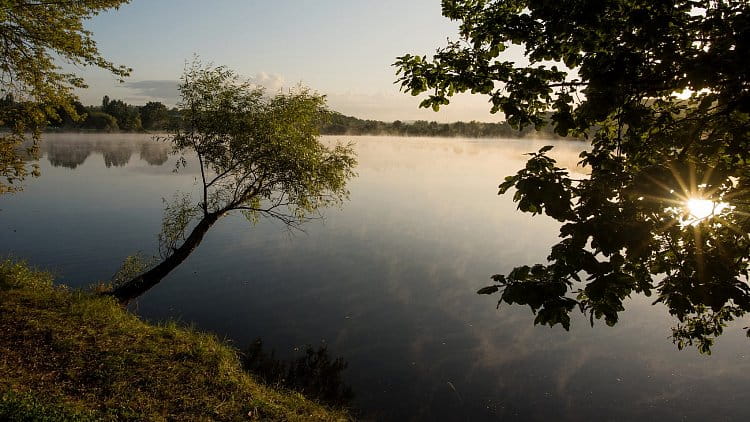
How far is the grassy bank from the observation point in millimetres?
9484

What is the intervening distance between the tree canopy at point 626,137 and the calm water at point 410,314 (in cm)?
1006

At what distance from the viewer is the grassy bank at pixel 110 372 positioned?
31.1 feet

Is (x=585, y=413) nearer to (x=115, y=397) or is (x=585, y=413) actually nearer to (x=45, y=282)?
(x=115, y=397)

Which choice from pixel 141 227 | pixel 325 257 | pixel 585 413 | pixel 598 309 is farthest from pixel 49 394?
pixel 141 227

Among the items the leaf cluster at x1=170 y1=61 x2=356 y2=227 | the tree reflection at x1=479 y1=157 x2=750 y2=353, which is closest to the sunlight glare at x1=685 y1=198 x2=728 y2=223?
the tree reflection at x1=479 y1=157 x2=750 y2=353

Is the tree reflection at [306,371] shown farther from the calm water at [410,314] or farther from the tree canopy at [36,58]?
the tree canopy at [36,58]

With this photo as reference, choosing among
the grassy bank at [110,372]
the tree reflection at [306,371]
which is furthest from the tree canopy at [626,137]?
the tree reflection at [306,371]

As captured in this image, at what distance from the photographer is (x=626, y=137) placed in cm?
782

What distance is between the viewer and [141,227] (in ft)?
123

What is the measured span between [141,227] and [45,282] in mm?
20896

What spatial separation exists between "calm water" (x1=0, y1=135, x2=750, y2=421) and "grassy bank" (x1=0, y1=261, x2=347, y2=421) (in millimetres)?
4473

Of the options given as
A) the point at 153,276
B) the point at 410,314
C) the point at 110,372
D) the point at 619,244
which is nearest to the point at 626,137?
the point at 619,244

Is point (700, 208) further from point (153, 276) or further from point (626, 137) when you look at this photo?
point (153, 276)

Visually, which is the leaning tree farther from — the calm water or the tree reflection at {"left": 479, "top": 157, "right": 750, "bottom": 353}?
the tree reflection at {"left": 479, "top": 157, "right": 750, "bottom": 353}
